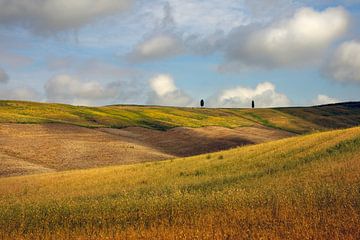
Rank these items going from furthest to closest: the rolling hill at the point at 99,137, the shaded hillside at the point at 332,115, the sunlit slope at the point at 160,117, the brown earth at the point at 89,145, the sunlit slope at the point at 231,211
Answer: the shaded hillside at the point at 332,115
the sunlit slope at the point at 160,117
the rolling hill at the point at 99,137
the brown earth at the point at 89,145
the sunlit slope at the point at 231,211

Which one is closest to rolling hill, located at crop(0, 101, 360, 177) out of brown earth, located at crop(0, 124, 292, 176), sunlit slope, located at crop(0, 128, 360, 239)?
brown earth, located at crop(0, 124, 292, 176)

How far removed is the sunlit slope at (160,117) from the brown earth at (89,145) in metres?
7.44

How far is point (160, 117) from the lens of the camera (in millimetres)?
108562

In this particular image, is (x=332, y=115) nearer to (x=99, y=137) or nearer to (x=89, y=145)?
(x=99, y=137)

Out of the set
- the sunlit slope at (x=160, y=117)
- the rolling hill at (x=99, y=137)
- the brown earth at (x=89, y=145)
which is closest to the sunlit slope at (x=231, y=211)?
the brown earth at (x=89, y=145)

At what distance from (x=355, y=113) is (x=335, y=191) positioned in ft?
491

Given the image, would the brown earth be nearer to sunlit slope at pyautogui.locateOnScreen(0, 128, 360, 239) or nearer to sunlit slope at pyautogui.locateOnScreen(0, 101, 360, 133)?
sunlit slope at pyautogui.locateOnScreen(0, 101, 360, 133)

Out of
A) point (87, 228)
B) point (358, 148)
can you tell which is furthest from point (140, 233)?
point (358, 148)

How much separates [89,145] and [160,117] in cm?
5080

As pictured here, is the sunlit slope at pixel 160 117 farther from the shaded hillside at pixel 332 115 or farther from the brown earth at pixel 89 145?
the brown earth at pixel 89 145

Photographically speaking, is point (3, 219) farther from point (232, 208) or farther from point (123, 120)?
point (123, 120)

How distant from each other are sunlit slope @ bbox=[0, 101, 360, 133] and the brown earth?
7.44m

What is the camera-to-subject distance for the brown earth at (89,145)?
46.9 metres

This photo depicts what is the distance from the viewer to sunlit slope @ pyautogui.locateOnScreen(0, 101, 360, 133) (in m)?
83.7
